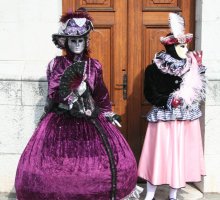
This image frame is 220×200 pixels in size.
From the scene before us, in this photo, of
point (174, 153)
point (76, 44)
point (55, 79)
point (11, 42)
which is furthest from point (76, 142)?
point (11, 42)

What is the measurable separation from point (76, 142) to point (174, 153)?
115cm

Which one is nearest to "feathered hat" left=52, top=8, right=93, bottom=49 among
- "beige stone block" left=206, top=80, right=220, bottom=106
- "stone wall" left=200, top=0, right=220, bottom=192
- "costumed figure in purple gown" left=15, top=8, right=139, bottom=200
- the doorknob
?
"costumed figure in purple gown" left=15, top=8, right=139, bottom=200

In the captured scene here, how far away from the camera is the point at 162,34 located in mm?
5590

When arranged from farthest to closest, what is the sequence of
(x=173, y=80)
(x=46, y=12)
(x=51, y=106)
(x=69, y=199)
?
(x=46, y=12) < (x=173, y=80) < (x=51, y=106) < (x=69, y=199)

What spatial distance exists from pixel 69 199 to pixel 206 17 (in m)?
2.46

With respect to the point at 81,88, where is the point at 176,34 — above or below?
above

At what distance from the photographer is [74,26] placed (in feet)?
14.3

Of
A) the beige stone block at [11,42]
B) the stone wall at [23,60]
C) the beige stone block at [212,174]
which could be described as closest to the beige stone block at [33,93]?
the stone wall at [23,60]

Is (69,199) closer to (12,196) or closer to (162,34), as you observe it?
(12,196)

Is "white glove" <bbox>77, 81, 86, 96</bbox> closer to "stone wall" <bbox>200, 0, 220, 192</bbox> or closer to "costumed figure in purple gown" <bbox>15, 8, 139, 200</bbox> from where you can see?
"costumed figure in purple gown" <bbox>15, 8, 139, 200</bbox>

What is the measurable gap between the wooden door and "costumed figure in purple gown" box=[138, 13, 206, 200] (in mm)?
706

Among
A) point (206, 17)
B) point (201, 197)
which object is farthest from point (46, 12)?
point (201, 197)

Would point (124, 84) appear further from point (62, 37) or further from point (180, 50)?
point (62, 37)

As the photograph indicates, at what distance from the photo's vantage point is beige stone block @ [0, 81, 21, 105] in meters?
5.26
